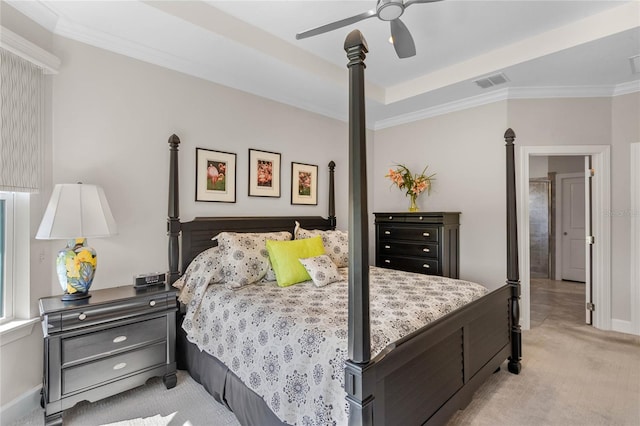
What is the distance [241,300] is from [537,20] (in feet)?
11.1

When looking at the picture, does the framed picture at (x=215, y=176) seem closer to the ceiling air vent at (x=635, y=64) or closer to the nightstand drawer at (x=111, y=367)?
the nightstand drawer at (x=111, y=367)

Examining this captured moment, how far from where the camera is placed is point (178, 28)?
241cm

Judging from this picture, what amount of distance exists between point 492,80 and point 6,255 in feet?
15.1

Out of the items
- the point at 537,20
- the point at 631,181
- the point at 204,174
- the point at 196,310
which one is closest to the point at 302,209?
the point at 204,174

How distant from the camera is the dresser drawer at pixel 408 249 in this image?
3811 mm

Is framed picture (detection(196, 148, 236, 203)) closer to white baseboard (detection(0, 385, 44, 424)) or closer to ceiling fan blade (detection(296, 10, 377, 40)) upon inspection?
ceiling fan blade (detection(296, 10, 377, 40))

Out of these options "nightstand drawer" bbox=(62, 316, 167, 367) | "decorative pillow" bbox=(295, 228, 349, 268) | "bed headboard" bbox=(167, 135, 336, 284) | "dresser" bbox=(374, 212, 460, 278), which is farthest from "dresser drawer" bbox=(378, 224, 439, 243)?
"nightstand drawer" bbox=(62, 316, 167, 367)

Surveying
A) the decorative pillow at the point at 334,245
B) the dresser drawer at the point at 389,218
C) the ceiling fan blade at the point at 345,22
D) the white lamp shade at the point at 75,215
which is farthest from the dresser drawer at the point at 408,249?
the white lamp shade at the point at 75,215

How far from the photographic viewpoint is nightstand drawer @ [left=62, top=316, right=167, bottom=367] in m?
1.98

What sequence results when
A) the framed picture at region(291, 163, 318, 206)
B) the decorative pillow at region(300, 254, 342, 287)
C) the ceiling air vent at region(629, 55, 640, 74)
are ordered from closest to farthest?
the decorative pillow at region(300, 254, 342, 287) → the ceiling air vent at region(629, 55, 640, 74) → the framed picture at region(291, 163, 318, 206)

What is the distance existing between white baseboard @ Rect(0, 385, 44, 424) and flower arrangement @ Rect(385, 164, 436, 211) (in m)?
4.08

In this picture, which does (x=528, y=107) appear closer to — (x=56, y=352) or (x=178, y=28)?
(x=178, y=28)

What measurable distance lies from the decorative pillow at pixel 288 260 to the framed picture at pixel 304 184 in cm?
110

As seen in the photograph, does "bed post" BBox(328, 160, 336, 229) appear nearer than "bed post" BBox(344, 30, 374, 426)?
No
